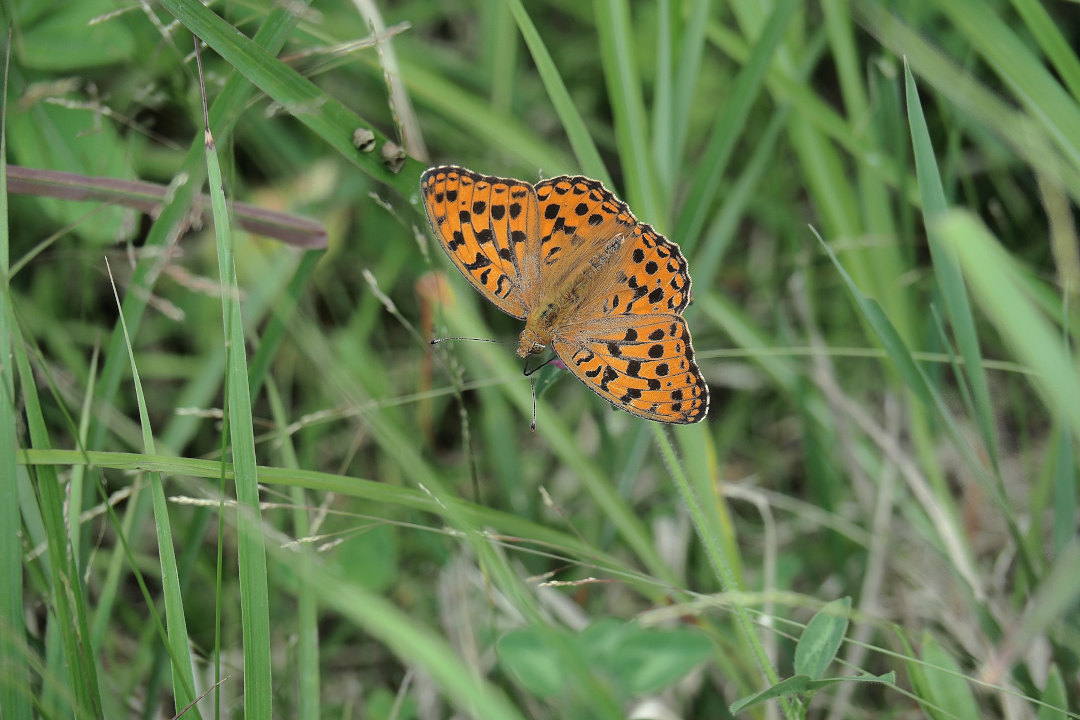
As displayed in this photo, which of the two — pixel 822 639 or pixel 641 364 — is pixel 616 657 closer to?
pixel 822 639

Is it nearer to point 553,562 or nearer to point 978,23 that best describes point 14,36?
point 553,562

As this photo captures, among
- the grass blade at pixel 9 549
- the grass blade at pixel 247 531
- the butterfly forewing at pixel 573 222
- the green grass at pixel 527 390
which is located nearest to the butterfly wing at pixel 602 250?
the butterfly forewing at pixel 573 222

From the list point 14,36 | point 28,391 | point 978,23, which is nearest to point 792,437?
point 978,23

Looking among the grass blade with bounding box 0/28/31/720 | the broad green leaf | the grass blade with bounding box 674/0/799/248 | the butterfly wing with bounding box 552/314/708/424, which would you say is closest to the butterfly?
the butterfly wing with bounding box 552/314/708/424

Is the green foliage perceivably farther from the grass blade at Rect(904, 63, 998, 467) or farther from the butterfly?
the grass blade at Rect(904, 63, 998, 467)

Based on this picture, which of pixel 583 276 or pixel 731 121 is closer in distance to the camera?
pixel 731 121

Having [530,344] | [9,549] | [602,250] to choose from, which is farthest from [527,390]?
[9,549]
